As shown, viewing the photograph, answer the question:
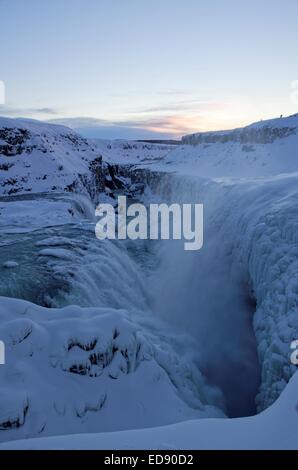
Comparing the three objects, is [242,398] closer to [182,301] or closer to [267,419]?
[182,301]

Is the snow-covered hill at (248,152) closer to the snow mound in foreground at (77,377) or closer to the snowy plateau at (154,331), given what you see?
the snowy plateau at (154,331)

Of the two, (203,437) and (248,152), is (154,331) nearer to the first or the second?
(203,437)

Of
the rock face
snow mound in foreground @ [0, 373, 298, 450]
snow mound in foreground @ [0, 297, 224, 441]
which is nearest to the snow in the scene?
snow mound in foreground @ [0, 297, 224, 441]

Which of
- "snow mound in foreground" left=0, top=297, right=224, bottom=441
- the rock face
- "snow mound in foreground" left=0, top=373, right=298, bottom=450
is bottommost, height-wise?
"snow mound in foreground" left=0, top=297, right=224, bottom=441

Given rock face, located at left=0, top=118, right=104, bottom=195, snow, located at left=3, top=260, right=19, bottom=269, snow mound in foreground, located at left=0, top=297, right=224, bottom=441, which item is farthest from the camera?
rock face, located at left=0, top=118, right=104, bottom=195

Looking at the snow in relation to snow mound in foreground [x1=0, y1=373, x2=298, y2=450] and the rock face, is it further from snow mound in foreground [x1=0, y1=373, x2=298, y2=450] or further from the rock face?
the rock face

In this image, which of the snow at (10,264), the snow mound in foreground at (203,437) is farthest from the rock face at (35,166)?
the snow mound in foreground at (203,437)

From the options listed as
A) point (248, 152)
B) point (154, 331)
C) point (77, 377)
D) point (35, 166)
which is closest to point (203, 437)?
point (77, 377)
